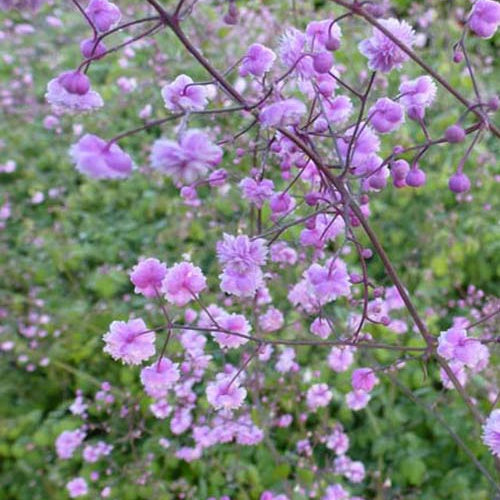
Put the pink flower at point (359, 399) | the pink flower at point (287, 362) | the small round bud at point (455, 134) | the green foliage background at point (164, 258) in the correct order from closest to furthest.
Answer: the small round bud at point (455, 134), the pink flower at point (359, 399), the pink flower at point (287, 362), the green foliage background at point (164, 258)

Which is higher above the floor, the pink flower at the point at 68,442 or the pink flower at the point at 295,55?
the pink flower at the point at 68,442

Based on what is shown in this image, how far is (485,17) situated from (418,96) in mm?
147

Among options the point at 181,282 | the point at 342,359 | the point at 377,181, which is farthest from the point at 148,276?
the point at 342,359

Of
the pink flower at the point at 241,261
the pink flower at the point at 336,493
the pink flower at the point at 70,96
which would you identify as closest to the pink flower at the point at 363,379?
the pink flower at the point at 241,261

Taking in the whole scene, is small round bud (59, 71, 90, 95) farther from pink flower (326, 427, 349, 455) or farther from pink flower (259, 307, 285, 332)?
pink flower (326, 427, 349, 455)

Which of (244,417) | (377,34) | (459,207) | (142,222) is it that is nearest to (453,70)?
(459,207)

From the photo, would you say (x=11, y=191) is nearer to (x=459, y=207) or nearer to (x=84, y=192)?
(x=84, y=192)

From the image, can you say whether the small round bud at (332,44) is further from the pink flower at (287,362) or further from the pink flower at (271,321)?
the pink flower at (287,362)

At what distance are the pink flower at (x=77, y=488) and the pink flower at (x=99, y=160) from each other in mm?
1542

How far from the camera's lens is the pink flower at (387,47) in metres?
0.94

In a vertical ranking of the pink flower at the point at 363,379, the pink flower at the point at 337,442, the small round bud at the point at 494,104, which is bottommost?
the pink flower at the point at 363,379

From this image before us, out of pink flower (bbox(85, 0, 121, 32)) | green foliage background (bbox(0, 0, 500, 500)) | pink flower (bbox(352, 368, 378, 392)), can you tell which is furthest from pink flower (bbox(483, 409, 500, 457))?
green foliage background (bbox(0, 0, 500, 500))

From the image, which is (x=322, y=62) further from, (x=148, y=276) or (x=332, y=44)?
(x=148, y=276)

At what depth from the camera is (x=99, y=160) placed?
2.35 feet
